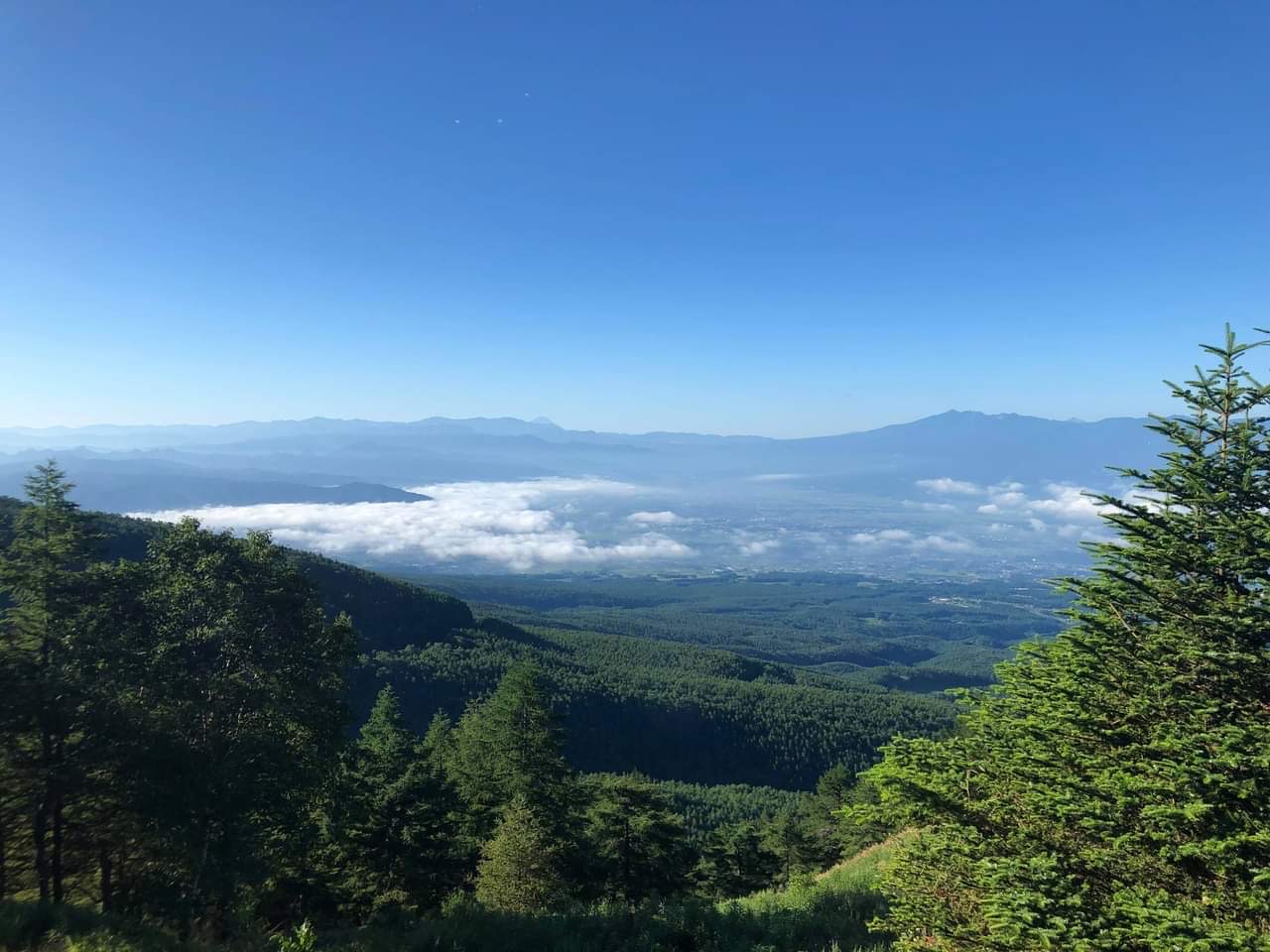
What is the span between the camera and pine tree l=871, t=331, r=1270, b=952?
7.83 m

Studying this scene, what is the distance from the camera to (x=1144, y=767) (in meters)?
8.63

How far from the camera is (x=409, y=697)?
10506cm

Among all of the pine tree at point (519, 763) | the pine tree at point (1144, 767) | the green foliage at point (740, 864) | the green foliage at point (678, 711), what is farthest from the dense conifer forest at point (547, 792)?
the green foliage at point (678, 711)

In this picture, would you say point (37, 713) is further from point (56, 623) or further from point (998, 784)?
point (998, 784)

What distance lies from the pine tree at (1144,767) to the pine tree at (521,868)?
13.6m

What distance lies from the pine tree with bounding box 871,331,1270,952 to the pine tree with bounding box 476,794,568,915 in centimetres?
1360

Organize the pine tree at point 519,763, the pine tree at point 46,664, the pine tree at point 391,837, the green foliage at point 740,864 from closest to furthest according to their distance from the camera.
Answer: the pine tree at point 46,664 < the pine tree at point 391,837 < the pine tree at point 519,763 < the green foliage at point 740,864

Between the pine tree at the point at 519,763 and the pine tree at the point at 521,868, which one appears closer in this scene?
the pine tree at the point at 521,868

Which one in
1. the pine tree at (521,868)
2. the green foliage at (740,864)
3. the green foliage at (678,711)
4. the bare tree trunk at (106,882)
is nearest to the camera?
the bare tree trunk at (106,882)

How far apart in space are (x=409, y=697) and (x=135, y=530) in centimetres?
6226

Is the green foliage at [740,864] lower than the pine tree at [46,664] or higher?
lower

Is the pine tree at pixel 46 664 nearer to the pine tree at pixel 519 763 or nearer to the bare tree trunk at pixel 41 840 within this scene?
the bare tree trunk at pixel 41 840

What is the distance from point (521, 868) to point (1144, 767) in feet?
62.2

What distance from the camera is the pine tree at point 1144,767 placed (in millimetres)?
7832
